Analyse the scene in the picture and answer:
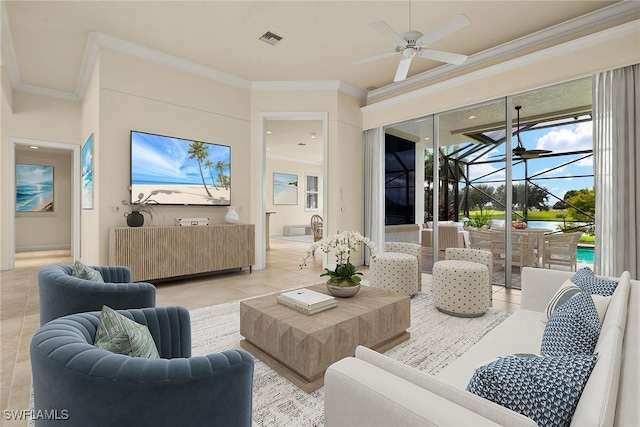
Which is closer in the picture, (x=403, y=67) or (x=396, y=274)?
(x=403, y=67)

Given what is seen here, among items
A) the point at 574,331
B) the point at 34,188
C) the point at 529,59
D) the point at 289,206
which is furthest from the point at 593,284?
the point at 289,206

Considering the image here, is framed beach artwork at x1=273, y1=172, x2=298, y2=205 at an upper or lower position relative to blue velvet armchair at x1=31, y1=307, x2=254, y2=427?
upper

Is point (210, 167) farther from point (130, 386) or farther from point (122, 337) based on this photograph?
point (130, 386)

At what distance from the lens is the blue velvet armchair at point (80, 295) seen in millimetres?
1841

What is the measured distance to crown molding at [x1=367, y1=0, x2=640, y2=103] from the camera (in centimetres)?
343

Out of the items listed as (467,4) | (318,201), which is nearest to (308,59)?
(467,4)

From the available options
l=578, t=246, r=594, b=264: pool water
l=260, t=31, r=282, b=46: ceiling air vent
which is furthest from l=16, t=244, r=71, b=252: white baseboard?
l=578, t=246, r=594, b=264: pool water

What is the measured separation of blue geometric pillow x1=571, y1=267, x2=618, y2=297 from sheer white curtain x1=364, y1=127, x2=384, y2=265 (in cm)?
398

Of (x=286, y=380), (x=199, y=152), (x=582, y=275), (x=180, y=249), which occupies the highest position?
(x=199, y=152)

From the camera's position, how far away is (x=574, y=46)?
3.66 m

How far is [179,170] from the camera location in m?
4.70

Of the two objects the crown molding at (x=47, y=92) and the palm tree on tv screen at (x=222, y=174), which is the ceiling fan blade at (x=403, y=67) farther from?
the crown molding at (x=47, y=92)

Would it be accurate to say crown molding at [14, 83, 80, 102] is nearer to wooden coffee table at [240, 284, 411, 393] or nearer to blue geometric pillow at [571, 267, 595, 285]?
wooden coffee table at [240, 284, 411, 393]

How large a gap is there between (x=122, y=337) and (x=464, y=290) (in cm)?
295
